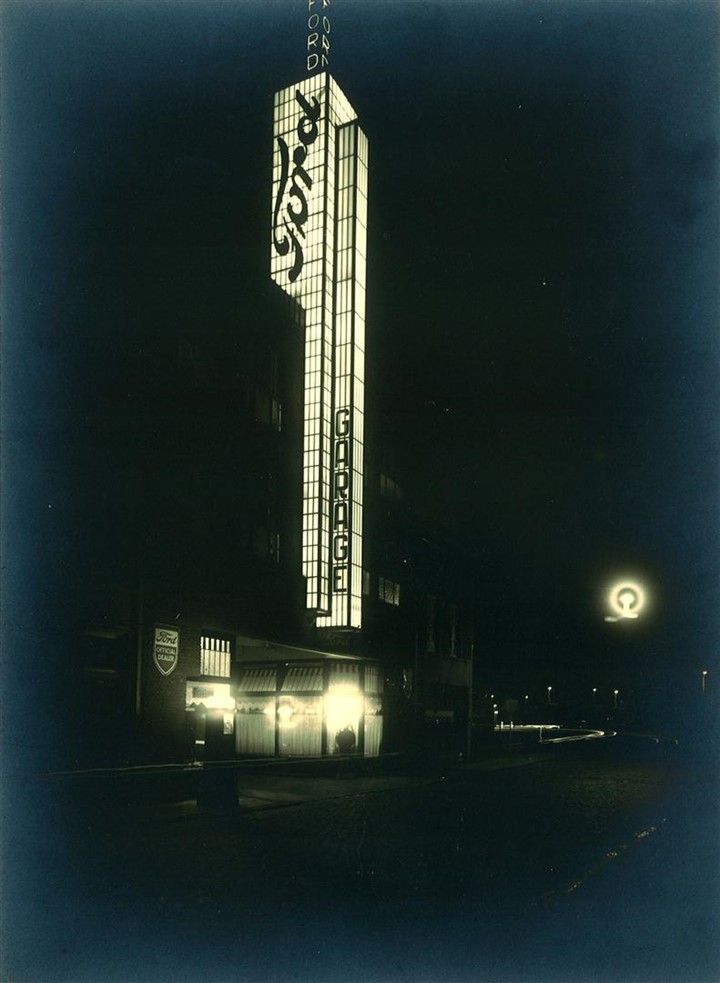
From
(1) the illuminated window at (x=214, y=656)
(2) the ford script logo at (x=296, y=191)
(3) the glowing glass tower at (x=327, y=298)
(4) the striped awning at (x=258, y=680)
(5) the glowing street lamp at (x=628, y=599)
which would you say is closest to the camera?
(5) the glowing street lamp at (x=628, y=599)

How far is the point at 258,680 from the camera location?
94.3 feet

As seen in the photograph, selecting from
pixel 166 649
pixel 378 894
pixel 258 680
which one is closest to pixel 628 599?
pixel 378 894

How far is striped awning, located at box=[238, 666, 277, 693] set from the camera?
28.6m

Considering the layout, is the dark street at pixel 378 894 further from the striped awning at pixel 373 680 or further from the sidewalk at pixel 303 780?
the striped awning at pixel 373 680

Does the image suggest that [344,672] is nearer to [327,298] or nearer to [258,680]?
[258,680]

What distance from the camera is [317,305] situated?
25625 millimetres

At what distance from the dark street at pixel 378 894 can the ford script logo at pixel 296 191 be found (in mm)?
15646

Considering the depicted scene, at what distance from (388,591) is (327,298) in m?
13.7


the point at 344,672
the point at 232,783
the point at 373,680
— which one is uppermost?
the point at 344,672

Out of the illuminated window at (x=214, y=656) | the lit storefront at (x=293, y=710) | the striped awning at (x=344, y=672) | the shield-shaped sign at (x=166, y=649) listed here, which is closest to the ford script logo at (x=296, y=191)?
the illuminated window at (x=214, y=656)

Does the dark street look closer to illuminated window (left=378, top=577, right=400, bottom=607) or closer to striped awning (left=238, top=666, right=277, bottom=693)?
striped awning (left=238, top=666, right=277, bottom=693)

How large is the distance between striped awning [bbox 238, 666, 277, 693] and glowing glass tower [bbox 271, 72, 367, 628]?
4.23m

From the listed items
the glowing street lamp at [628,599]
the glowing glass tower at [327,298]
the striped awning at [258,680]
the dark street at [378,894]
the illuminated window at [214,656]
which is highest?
the glowing glass tower at [327,298]

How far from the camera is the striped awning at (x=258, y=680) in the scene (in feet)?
93.8
